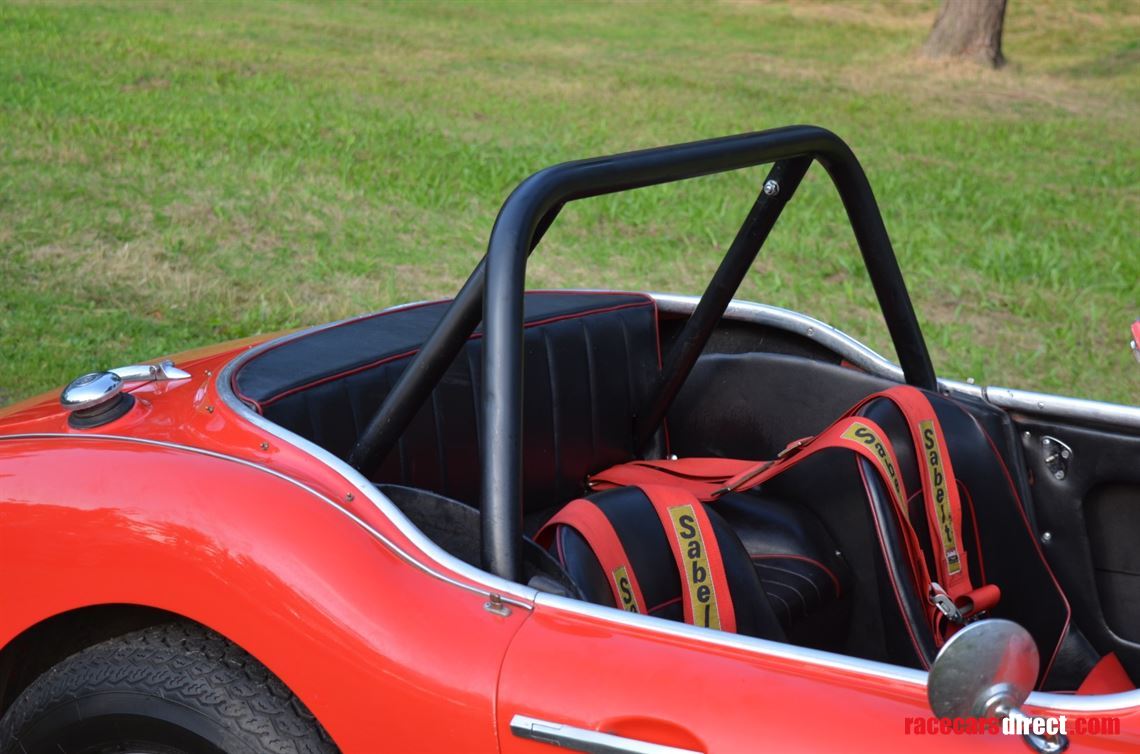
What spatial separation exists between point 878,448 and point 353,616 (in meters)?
1.04

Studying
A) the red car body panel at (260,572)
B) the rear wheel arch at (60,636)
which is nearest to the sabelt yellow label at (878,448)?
the red car body panel at (260,572)

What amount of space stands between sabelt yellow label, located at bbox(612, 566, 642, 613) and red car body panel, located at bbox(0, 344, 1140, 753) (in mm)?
336

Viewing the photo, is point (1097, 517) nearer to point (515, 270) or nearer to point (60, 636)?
point (515, 270)

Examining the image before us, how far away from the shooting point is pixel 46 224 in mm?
6488

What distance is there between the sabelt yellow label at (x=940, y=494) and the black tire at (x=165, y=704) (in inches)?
45.5

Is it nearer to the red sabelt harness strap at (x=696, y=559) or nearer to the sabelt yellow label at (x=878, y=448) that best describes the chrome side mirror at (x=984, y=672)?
the red sabelt harness strap at (x=696, y=559)

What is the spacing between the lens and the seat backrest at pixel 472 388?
2.33m

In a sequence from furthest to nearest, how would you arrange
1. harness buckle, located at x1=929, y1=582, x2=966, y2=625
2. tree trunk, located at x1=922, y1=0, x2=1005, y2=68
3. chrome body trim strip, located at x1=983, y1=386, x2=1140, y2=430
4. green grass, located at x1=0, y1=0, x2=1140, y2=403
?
tree trunk, located at x1=922, y1=0, x2=1005, y2=68
green grass, located at x1=0, y1=0, x2=1140, y2=403
chrome body trim strip, located at x1=983, y1=386, x2=1140, y2=430
harness buckle, located at x1=929, y1=582, x2=966, y2=625

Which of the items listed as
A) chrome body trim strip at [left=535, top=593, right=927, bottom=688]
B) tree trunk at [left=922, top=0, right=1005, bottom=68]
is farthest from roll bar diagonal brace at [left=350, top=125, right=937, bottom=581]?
tree trunk at [left=922, top=0, right=1005, bottom=68]

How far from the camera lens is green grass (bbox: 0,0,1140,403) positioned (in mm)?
5855

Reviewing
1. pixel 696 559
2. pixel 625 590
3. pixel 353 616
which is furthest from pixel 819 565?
pixel 353 616

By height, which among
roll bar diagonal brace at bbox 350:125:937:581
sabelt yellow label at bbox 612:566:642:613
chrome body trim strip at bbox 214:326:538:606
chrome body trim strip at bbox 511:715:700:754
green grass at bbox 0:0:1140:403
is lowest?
green grass at bbox 0:0:1140:403

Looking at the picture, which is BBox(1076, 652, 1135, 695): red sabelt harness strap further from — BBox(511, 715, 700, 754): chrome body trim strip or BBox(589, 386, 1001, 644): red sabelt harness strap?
BBox(511, 715, 700, 754): chrome body trim strip

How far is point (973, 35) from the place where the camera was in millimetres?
16047
